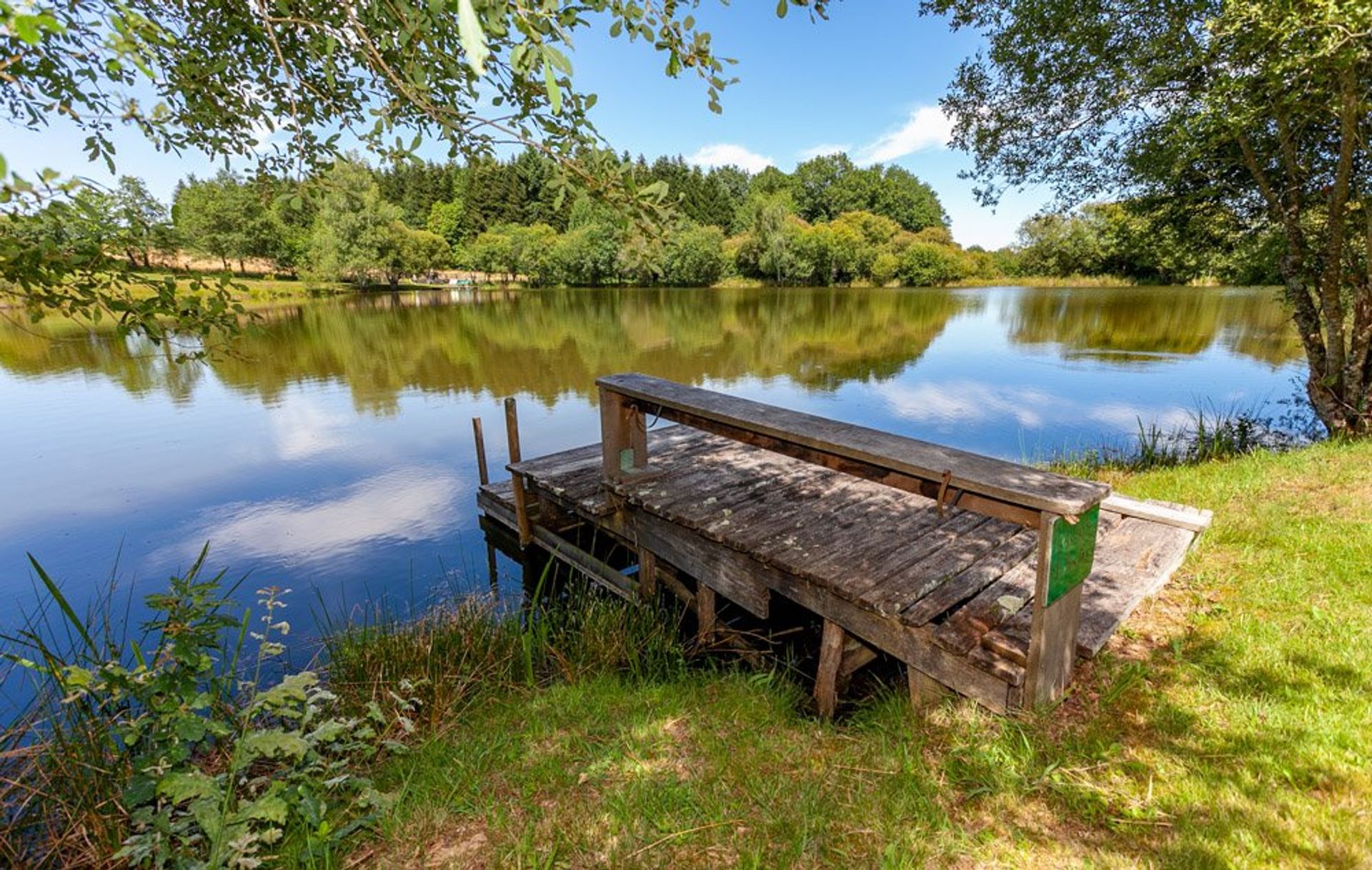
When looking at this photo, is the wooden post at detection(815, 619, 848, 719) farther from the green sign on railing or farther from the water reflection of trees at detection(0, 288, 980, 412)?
the water reflection of trees at detection(0, 288, 980, 412)

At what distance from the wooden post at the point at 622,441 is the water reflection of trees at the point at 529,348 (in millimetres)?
5286

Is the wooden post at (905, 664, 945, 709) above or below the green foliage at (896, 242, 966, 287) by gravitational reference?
below

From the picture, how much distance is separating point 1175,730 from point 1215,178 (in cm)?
942

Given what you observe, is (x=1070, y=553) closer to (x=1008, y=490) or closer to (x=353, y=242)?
(x=1008, y=490)

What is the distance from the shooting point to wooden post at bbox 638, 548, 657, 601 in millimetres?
5492

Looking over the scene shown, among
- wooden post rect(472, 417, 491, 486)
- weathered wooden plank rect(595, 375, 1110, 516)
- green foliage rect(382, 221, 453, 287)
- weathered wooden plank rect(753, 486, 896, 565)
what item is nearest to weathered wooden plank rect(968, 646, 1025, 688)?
weathered wooden plank rect(595, 375, 1110, 516)

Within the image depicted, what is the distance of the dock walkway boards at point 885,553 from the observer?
3.24 metres

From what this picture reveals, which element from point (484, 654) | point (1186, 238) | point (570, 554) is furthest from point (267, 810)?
point (1186, 238)

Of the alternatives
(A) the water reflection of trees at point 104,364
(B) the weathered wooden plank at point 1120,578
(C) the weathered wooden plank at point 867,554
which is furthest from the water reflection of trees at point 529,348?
(B) the weathered wooden plank at point 1120,578

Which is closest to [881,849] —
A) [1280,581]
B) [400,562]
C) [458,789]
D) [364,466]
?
[458,789]

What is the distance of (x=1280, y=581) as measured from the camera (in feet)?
11.9

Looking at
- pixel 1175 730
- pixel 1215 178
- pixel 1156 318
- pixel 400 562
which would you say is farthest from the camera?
pixel 1156 318

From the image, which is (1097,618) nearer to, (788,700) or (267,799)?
(788,700)

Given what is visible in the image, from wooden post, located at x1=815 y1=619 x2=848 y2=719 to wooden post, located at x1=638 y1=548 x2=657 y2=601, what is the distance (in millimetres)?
1944
